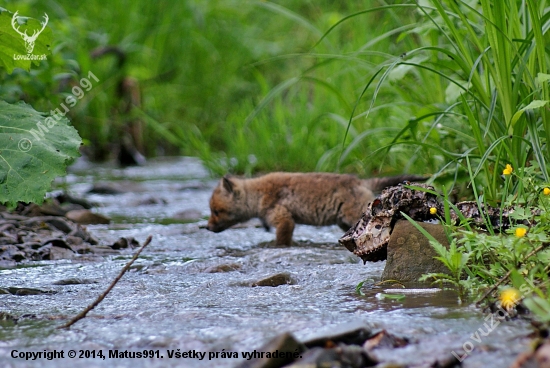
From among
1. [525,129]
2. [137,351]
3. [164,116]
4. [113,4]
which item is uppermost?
[113,4]

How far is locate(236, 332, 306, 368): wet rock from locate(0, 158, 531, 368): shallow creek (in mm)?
105

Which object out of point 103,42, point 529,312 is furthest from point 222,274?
point 103,42

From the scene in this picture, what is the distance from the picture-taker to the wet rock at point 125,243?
471cm

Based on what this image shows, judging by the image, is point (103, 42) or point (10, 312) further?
point (103, 42)

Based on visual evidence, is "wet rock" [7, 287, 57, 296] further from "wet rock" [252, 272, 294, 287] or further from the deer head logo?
the deer head logo

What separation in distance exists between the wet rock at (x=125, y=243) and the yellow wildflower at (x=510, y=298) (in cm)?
289

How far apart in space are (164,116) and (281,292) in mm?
9175

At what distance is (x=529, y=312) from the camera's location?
2.47 meters

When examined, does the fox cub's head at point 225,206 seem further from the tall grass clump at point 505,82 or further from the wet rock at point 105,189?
the wet rock at point 105,189

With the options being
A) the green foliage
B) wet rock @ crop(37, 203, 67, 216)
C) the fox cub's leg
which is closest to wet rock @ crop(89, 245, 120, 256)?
wet rock @ crop(37, 203, 67, 216)

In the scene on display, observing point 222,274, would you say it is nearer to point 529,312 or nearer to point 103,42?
point 529,312

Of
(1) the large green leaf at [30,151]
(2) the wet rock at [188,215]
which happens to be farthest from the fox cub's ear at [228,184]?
(1) the large green leaf at [30,151]

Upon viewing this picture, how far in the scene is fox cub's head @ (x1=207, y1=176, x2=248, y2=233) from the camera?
5.57 meters

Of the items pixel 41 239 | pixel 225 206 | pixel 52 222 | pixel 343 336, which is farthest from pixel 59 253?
pixel 343 336
